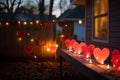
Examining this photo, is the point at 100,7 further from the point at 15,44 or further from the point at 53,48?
the point at 15,44

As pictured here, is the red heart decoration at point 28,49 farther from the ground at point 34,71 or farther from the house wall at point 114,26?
the house wall at point 114,26

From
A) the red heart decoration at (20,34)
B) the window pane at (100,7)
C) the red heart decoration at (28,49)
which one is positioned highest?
the window pane at (100,7)

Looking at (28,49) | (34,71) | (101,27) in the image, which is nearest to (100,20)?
(101,27)

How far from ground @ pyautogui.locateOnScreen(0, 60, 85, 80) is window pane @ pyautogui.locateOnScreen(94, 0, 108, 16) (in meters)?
2.23

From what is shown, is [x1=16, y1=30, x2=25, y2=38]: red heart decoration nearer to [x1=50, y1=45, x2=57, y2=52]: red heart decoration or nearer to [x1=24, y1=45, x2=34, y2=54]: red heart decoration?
[x1=24, y1=45, x2=34, y2=54]: red heart decoration

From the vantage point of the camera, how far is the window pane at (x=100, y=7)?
583 centimetres

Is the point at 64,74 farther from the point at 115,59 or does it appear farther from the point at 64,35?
the point at 115,59

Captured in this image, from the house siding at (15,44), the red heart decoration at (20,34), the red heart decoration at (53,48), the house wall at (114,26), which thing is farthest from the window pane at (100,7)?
the red heart decoration at (20,34)

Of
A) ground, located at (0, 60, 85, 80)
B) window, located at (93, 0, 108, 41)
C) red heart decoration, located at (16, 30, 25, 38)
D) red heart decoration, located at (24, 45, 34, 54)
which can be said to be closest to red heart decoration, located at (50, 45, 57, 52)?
ground, located at (0, 60, 85, 80)

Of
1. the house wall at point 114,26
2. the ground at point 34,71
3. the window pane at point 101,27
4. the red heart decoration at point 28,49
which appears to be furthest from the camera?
the red heart decoration at point 28,49

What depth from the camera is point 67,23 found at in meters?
10.7

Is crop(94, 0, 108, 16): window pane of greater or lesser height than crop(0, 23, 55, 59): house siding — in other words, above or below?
above

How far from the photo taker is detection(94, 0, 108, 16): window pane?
19.1ft

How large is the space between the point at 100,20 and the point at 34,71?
10.6ft
